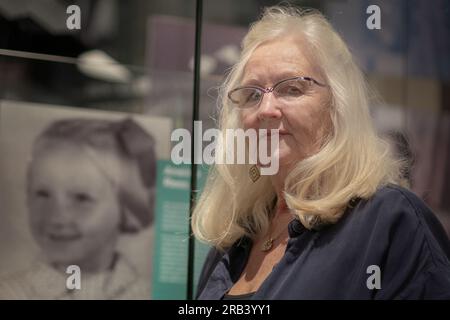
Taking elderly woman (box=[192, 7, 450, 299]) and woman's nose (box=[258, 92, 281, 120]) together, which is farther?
woman's nose (box=[258, 92, 281, 120])

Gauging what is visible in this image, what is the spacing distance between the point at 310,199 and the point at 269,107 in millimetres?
207

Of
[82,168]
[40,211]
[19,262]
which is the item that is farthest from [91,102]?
[19,262]

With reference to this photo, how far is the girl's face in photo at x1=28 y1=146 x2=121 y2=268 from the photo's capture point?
150cm

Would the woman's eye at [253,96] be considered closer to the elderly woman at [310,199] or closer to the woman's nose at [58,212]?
the elderly woman at [310,199]

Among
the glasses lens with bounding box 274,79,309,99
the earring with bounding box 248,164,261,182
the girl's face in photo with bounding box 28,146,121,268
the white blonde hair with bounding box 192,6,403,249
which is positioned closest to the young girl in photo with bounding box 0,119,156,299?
the girl's face in photo with bounding box 28,146,121,268

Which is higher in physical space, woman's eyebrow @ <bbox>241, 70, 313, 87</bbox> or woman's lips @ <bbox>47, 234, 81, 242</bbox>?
woman's eyebrow @ <bbox>241, 70, 313, 87</bbox>

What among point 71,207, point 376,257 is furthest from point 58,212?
point 376,257

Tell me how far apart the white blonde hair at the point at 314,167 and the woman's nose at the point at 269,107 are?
10cm

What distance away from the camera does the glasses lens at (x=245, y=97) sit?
1175 mm

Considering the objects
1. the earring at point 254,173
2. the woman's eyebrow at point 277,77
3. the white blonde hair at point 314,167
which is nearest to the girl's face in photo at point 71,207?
the white blonde hair at point 314,167

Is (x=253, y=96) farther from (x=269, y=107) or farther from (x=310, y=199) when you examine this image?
(x=310, y=199)

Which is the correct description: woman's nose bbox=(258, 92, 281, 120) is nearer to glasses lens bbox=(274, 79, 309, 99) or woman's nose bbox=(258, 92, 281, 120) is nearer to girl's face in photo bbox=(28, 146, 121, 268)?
glasses lens bbox=(274, 79, 309, 99)

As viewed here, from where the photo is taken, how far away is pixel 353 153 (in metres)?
1.05

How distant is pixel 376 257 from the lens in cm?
95
